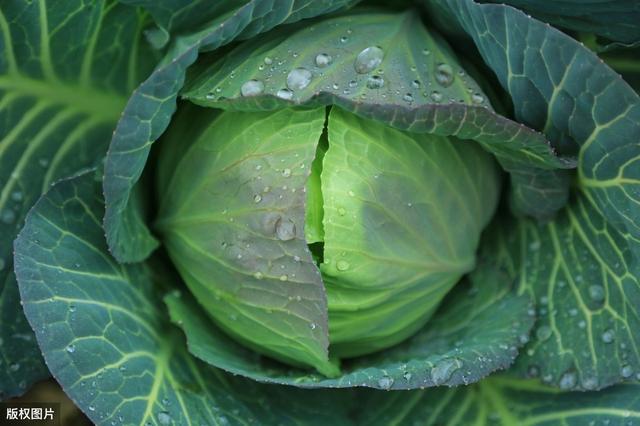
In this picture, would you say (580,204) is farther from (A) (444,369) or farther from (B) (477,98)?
(A) (444,369)

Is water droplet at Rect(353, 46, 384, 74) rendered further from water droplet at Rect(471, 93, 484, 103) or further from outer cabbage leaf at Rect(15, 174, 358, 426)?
outer cabbage leaf at Rect(15, 174, 358, 426)

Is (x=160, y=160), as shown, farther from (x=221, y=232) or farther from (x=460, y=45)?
(x=460, y=45)

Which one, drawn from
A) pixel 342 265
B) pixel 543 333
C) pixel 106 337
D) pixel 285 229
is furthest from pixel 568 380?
pixel 106 337

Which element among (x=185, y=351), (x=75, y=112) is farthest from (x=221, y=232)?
(x=75, y=112)

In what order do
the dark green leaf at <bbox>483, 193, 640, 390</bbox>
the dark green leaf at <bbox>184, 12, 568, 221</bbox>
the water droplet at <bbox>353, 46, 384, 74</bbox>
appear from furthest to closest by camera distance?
the dark green leaf at <bbox>483, 193, 640, 390</bbox>, the water droplet at <bbox>353, 46, 384, 74</bbox>, the dark green leaf at <bbox>184, 12, 568, 221</bbox>

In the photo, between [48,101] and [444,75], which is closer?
[444,75]

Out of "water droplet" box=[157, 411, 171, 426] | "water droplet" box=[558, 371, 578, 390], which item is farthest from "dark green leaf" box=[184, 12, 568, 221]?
"water droplet" box=[157, 411, 171, 426]

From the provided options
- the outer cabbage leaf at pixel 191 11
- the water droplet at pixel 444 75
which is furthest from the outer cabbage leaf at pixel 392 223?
the outer cabbage leaf at pixel 191 11
